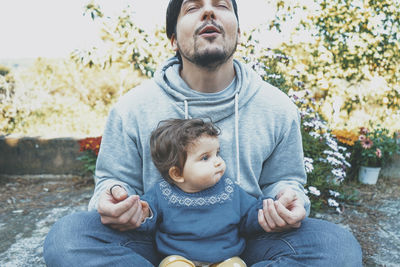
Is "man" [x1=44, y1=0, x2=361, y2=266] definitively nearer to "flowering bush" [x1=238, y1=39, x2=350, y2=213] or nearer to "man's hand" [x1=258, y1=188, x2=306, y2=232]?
"man's hand" [x1=258, y1=188, x2=306, y2=232]

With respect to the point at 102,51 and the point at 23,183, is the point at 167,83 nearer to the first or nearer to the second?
the point at 102,51

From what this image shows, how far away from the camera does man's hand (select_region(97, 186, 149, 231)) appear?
1.31 m

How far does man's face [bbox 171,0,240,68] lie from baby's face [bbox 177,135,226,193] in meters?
0.50

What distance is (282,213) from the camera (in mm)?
1353

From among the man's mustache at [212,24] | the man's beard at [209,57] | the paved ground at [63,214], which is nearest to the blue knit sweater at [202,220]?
the man's beard at [209,57]

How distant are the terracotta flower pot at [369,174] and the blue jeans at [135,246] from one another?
2.65 meters

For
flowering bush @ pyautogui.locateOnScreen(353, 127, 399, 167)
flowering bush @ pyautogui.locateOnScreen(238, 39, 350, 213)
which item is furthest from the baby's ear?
flowering bush @ pyautogui.locateOnScreen(353, 127, 399, 167)

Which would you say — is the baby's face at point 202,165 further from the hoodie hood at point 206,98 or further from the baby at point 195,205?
the hoodie hood at point 206,98

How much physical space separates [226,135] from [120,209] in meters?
0.72

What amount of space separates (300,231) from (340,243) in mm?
168

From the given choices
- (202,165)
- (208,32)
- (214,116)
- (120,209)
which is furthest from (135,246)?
(208,32)

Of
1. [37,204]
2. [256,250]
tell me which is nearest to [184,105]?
[256,250]

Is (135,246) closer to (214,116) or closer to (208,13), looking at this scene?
(214,116)

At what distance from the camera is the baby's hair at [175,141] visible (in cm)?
148
